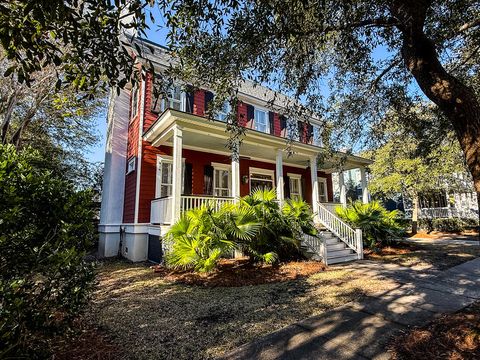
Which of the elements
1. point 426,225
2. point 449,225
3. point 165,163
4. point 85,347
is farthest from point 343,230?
point 449,225

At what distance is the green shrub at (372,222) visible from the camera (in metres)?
10.9

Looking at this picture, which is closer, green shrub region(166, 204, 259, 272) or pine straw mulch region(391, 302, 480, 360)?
pine straw mulch region(391, 302, 480, 360)

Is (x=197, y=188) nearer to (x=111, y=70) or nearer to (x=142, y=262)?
(x=142, y=262)

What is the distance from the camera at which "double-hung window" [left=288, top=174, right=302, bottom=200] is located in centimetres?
1576

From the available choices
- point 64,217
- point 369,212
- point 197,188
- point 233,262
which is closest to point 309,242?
point 233,262

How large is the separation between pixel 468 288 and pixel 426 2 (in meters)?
5.51

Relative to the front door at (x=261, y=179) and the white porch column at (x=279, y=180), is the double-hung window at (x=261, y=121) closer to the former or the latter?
the front door at (x=261, y=179)

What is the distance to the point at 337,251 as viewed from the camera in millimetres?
9023

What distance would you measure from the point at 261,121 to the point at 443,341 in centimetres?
1310

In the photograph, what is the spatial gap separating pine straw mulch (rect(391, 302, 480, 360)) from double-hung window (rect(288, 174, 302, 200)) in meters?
12.1

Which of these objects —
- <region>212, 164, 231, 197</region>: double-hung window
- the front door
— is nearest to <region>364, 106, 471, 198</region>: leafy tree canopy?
the front door

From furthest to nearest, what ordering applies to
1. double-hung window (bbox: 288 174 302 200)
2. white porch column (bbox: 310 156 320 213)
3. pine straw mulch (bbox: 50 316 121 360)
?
double-hung window (bbox: 288 174 302 200), white porch column (bbox: 310 156 320 213), pine straw mulch (bbox: 50 316 121 360)

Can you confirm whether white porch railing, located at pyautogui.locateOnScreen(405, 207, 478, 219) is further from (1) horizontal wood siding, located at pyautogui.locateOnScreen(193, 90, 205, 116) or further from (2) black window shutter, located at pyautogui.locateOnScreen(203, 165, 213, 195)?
(1) horizontal wood siding, located at pyautogui.locateOnScreen(193, 90, 205, 116)

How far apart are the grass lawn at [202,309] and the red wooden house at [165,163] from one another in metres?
3.05
